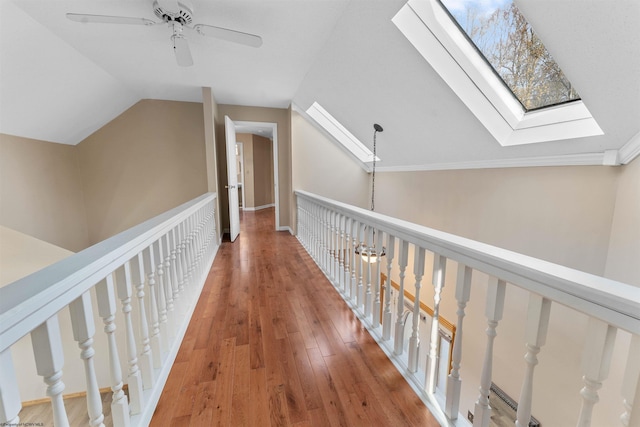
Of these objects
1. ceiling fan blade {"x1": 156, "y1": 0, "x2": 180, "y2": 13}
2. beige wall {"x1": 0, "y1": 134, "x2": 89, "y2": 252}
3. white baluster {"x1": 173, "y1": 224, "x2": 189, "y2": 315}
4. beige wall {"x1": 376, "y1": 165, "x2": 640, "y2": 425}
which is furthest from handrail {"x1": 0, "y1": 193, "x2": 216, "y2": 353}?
beige wall {"x1": 0, "y1": 134, "x2": 89, "y2": 252}

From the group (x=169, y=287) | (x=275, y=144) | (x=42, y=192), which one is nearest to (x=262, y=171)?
(x=275, y=144)

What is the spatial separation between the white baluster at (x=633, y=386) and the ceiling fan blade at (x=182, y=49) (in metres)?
2.87

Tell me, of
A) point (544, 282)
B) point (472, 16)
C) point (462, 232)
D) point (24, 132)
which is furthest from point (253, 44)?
point (24, 132)

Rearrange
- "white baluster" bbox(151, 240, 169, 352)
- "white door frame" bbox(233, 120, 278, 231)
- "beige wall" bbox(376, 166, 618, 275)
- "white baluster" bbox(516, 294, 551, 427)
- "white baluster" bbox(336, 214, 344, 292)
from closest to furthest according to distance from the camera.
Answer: "white baluster" bbox(516, 294, 551, 427) < "white baluster" bbox(151, 240, 169, 352) < "beige wall" bbox(376, 166, 618, 275) < "white baluster" bbox(336, 214, 344, 292) < "white door frame" bbox(233, 120, 278, 231)

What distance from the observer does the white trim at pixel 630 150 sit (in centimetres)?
151

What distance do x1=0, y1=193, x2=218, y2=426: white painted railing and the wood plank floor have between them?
14cm

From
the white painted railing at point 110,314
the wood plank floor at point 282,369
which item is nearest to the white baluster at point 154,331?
the white painted railing at point 110,314

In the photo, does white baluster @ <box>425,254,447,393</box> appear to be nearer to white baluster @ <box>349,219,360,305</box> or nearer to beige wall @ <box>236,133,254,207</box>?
white baluster @ <box>349,219,360,305</box>

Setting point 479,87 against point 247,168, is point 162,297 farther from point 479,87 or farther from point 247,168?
point 247,168

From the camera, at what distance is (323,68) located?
2.97 metres

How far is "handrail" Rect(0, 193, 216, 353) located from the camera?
47cm

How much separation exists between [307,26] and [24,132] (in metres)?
3.68

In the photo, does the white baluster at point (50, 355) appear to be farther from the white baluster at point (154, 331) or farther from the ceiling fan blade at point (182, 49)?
the ceiling fan blade at point (182, 49)

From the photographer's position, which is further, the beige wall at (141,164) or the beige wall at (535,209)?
the beige wall at (141,164)
